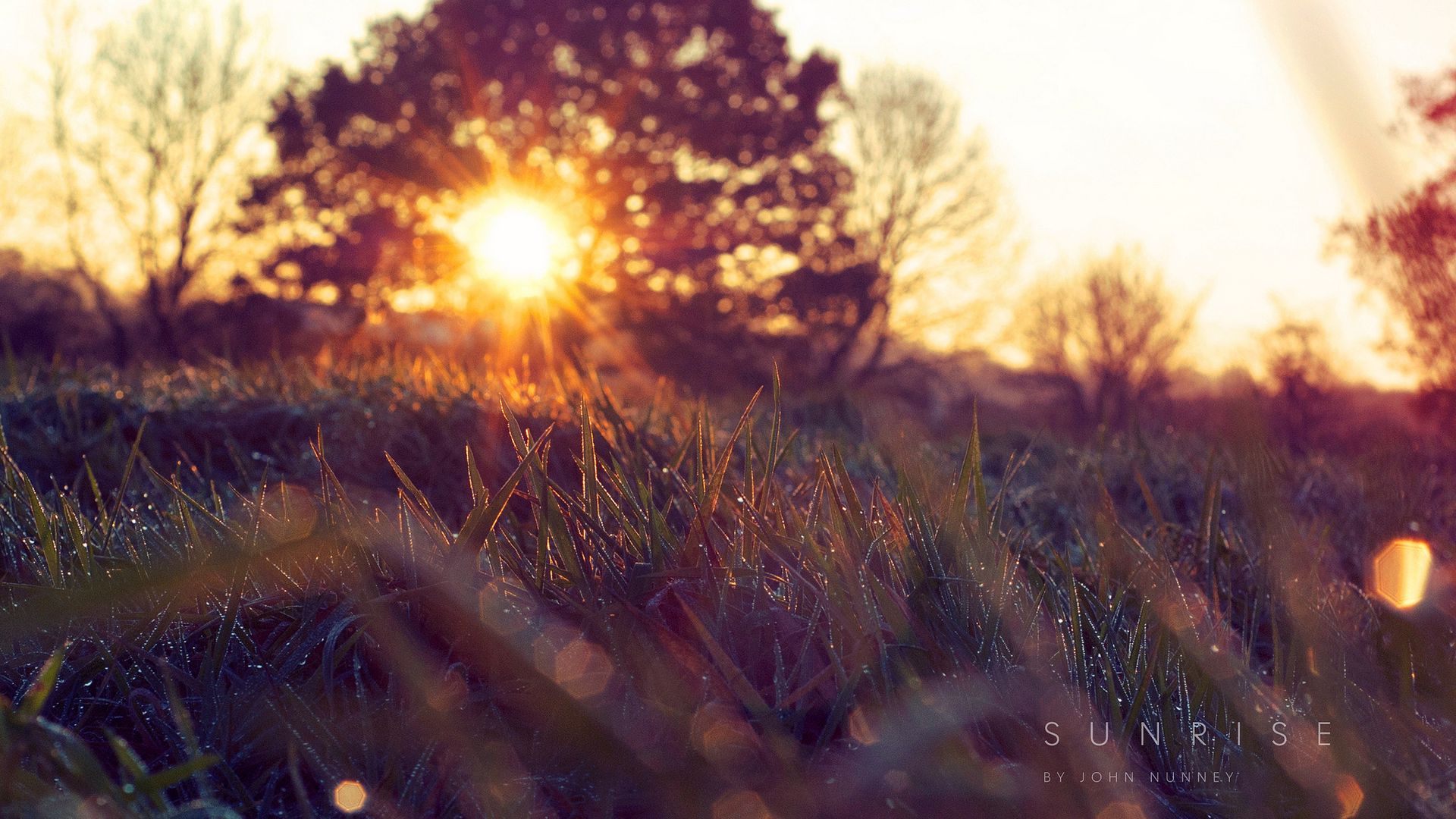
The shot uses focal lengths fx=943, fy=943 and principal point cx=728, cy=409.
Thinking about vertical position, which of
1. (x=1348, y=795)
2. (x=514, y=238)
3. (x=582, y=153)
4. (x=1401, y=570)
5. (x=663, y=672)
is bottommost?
(x=1401, y=570)

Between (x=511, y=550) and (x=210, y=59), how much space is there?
20.4 meters

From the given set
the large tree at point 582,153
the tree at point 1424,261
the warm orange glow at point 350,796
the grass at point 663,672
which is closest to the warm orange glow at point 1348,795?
the grass at point 663,672

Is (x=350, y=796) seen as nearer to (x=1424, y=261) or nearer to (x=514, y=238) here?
(x=1424, y=261)

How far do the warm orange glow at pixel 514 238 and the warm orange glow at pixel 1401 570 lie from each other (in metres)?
13.6

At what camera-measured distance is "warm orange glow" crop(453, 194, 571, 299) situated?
50.3ft

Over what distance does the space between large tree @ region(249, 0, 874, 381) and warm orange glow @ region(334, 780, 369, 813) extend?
14.5 meters

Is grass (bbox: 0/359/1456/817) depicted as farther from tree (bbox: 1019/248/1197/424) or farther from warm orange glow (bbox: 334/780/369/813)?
tree (bbox: 1019/248/1197/424)

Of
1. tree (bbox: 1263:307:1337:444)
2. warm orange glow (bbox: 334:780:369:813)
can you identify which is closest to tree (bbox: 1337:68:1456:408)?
tree (bbox: 1263:307:1337:444)

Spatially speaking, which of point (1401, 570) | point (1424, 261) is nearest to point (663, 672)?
point (1401, 570)

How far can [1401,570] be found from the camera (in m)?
2.57

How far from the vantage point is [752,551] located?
1.22m

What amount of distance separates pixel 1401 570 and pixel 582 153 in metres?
14.6

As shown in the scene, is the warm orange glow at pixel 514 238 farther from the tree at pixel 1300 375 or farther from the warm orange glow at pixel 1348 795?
the warm orange glow at pixel 1348 795

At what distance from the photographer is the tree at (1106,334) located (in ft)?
65.5
